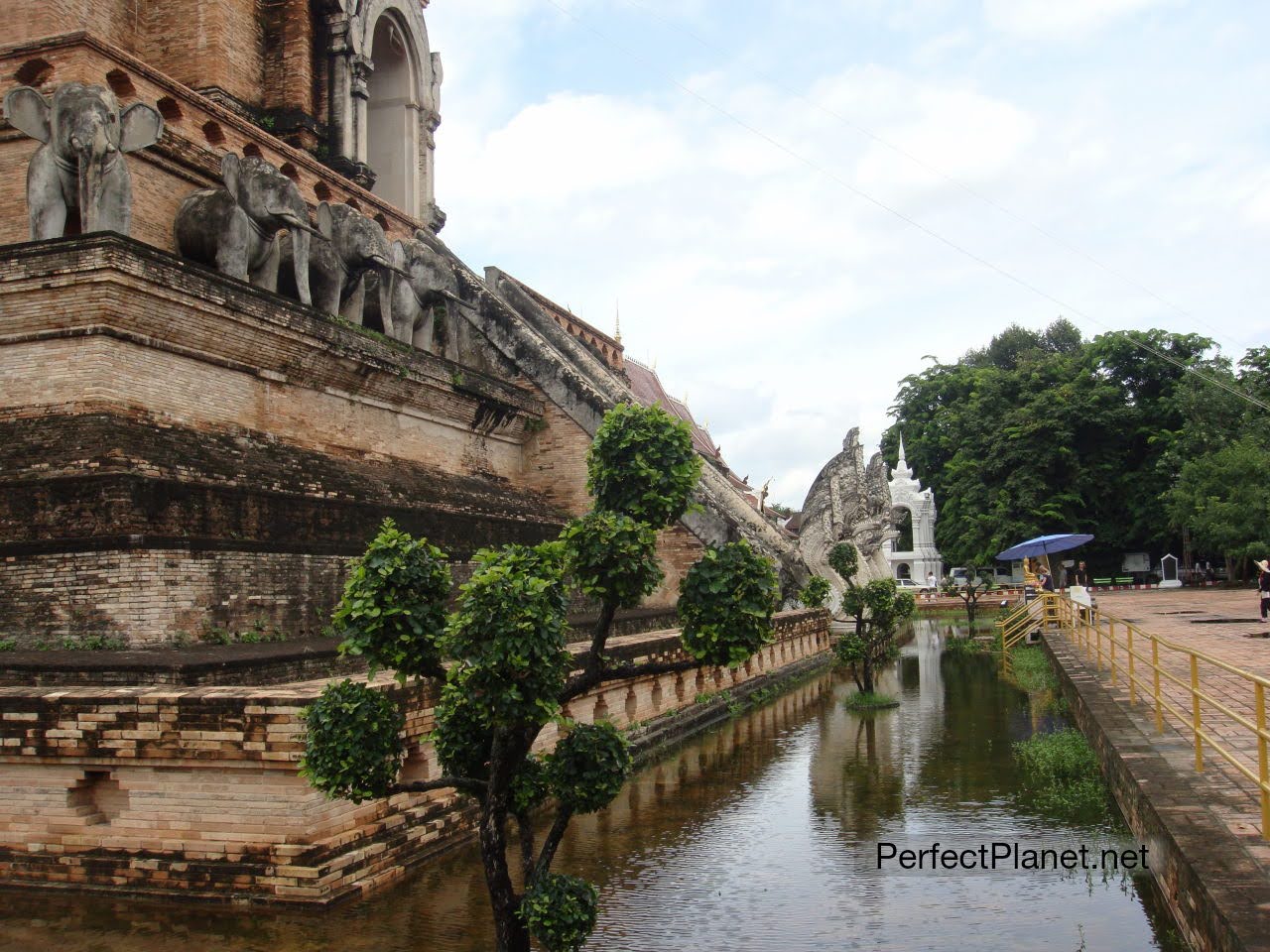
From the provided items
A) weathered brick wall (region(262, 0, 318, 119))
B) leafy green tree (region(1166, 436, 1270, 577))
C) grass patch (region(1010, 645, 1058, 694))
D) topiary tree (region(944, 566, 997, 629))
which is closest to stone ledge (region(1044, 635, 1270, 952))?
grass patch (region(1010, 645, 1058, 694))

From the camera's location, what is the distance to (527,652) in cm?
373

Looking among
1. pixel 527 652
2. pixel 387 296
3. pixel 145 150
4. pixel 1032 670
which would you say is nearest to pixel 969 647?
pixel 1032 670

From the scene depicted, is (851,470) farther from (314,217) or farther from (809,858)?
(809,858)

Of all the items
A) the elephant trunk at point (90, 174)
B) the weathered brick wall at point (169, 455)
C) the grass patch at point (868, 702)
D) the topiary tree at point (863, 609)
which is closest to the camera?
the weathered brick wall at point (169, 455)

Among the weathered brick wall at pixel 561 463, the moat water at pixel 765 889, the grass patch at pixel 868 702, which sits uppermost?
the weathered brick wall at pixel 561 463

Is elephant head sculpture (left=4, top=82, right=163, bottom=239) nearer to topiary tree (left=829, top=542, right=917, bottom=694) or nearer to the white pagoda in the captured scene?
topiary tree (left=829, top=542, right=917, bottom=694)

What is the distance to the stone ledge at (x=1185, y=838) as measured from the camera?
3.98m

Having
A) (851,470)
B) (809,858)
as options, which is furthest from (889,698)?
(809,858)

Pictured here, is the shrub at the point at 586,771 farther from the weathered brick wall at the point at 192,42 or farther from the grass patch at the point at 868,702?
the weathered brick wall at the point at 192,42

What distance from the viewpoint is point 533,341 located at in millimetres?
14141

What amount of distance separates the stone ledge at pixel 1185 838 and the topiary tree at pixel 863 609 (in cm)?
405

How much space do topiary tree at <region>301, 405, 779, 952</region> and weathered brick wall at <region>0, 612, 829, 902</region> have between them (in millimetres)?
1289

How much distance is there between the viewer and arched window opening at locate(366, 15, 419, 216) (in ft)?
59.9

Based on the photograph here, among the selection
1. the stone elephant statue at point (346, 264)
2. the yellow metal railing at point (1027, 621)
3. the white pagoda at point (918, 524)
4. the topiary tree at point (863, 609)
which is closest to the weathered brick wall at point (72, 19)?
the stone elephant statue at point (346, 264)
